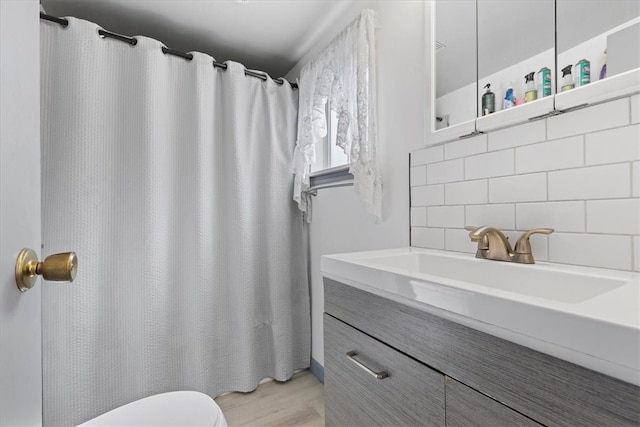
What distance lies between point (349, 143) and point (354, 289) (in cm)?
83

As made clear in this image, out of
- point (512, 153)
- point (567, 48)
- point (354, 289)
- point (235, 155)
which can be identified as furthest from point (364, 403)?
point (235, 155)

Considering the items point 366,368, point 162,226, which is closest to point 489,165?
point 366,368

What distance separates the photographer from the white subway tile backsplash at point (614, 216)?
0.66 metres

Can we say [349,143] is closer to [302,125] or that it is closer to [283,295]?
[302,125]

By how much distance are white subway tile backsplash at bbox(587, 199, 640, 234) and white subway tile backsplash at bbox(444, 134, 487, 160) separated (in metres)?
0.34

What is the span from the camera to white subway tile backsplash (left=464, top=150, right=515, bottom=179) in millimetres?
901

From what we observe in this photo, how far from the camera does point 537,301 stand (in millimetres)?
441

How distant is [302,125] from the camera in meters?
1.88

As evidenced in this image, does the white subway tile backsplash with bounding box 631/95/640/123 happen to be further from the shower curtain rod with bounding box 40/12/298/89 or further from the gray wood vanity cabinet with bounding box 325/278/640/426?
the shower curtain rod with bounding box 40/12/298/89

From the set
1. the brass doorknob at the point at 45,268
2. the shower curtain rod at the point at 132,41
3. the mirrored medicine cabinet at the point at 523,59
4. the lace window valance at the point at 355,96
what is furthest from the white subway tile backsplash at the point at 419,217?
the shower curtain rod at the point at 132,41

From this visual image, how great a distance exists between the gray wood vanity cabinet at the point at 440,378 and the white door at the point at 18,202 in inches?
26.2

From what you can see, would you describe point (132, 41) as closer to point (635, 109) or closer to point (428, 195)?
point (428, 195)

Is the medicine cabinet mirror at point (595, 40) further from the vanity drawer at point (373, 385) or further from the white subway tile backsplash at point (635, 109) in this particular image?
the vanity drawer at point (373, 385)

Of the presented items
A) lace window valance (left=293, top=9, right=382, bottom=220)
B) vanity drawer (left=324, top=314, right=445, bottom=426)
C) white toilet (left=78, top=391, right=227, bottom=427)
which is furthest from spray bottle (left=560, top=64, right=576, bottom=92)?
white toilet (left=78, top=391, right=227, bottom=427)
